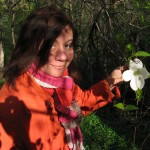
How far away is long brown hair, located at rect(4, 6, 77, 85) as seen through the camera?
5.76 feet

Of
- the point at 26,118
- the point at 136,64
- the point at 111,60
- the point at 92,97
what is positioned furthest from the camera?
the point at 111,60

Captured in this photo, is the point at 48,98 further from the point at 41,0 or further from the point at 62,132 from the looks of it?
the point at 41,0

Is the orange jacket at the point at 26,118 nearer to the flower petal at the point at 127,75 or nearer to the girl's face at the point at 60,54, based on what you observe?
the girl's face at the point at 60,54

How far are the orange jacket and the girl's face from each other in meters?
0.12

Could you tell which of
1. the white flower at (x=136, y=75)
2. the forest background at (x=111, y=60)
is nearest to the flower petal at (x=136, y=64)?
the white flower at (x=136, y=75)

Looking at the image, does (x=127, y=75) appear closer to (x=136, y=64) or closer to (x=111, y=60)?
(x=136, y=64)

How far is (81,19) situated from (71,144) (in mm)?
4182

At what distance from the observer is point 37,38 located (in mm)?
1777

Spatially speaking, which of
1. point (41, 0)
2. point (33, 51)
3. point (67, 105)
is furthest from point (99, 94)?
point (41, 0)

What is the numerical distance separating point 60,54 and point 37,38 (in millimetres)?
152

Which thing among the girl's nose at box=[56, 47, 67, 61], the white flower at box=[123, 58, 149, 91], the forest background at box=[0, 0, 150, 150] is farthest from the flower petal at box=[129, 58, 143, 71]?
the forest background at box=[0, 0, 150, 150]

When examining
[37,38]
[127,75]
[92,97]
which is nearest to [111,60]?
[92,97]

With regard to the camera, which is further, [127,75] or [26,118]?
[26,118]

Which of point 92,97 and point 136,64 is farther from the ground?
point 136,64
